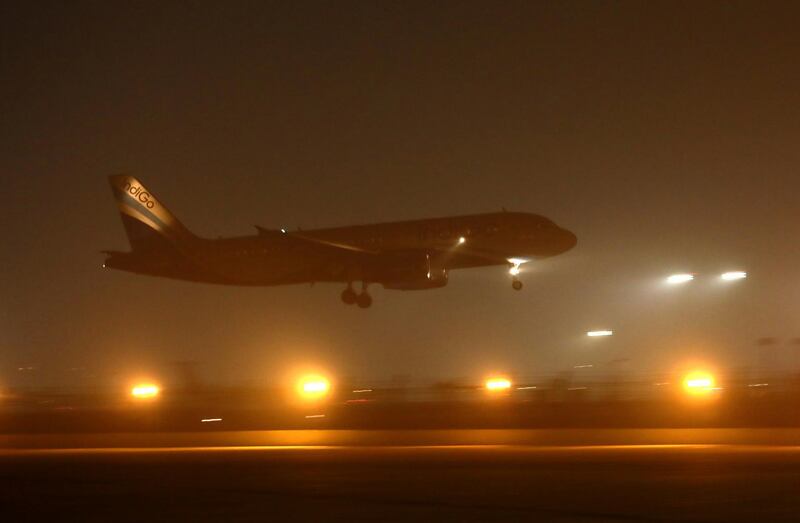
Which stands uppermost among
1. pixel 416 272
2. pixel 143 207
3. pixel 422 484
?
pixel 143 207

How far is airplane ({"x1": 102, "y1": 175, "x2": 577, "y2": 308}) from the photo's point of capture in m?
45.3

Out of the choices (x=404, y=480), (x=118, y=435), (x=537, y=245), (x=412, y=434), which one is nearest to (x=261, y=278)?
(x=537, y=245)

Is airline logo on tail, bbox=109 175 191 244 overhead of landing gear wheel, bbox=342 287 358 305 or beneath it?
overhead

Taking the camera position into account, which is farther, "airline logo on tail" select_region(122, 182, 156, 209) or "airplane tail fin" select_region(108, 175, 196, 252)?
"airline logo on tail" select_region(122, 182, 156, 209)

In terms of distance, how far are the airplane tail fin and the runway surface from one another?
30140 mm

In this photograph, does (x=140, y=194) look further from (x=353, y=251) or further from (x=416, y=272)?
(x=416, y=272)

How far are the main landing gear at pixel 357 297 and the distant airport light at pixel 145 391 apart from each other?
12.7 m

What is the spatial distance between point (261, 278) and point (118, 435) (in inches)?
681

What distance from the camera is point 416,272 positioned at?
1786 inches

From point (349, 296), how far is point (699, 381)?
17080 millimetres

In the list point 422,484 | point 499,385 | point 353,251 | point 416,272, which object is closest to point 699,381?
point 499,385

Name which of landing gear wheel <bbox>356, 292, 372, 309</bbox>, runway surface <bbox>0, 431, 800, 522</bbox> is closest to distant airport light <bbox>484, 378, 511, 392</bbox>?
landing gear wheel <bbox>356, 292, 372, 309</bbox>

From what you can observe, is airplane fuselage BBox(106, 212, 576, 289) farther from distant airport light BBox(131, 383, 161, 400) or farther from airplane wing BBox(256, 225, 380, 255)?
distant airport light BBox(131, 383, 161, 400)

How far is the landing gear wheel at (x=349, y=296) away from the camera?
163ft
